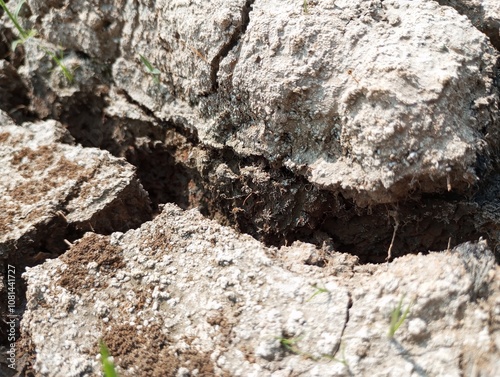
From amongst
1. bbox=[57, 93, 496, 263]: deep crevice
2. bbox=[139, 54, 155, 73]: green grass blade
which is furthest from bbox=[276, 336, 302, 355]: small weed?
bbox=[139, 54, 155, 73]: green grass blade

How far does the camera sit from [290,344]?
4.44 feet

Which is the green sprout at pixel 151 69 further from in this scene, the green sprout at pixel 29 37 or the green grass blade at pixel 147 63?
the green sprout at pixel 29 37

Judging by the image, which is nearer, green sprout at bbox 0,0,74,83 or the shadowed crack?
the shadowed crack

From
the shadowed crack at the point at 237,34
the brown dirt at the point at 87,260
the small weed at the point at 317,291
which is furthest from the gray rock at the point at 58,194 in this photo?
the small weed at the point at 317,291

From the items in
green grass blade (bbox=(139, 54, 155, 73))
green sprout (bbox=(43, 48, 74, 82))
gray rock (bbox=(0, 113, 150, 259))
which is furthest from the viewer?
green sprout (bbox=(43, 48, 74, 82))

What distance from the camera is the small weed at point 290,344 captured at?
1341 millimetres

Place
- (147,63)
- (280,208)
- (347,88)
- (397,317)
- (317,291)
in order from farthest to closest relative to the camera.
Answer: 1. (147,63)
2. (280,208)
3. (347,88)
4. (317,291)
5. (397,317)

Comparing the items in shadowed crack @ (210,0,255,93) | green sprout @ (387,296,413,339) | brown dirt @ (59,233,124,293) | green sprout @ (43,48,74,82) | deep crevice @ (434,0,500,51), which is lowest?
brown dirt @ (59,233,124,293)

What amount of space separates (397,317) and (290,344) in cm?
26

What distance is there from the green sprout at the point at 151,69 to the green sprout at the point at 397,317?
3.69 ft

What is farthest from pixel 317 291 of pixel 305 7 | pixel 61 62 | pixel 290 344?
pixel 61 62

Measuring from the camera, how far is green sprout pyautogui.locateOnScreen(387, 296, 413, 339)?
1277 mm

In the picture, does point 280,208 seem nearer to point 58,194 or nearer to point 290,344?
point 290,344

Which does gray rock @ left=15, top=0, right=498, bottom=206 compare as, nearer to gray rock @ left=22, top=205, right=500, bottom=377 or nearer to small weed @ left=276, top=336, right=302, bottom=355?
gray rock @ left=22, top=205, right=500, bottom=377
